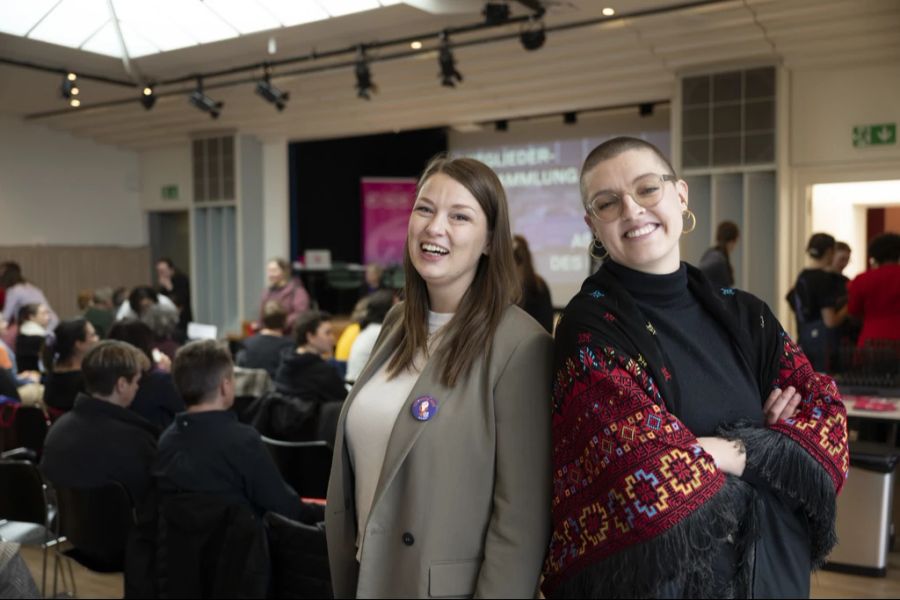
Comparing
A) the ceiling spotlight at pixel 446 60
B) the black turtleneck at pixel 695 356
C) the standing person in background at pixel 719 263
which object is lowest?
the black turtleneck at pixel 695 356

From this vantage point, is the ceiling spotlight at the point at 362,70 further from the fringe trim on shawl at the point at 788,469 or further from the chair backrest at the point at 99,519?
the fringe trim on shawl at the point at 788,469

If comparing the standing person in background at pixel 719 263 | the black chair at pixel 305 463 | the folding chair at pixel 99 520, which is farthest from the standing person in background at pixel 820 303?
the folding chair at pixel 99 520

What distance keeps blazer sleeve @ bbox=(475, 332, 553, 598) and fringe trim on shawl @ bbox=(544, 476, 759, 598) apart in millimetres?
93

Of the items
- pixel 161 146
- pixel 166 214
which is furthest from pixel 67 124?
pixel 166 214

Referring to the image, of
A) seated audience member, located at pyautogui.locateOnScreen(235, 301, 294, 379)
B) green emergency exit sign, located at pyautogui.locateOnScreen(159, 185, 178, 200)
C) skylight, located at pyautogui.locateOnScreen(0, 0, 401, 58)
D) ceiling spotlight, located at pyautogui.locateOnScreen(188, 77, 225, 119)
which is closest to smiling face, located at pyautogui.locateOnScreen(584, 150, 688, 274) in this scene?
skylight, located at pyautogui.locateOnScreen(0, 0, 401, 58)

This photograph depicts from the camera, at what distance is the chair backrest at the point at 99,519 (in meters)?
3.13

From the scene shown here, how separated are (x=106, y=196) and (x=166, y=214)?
951 centimetres

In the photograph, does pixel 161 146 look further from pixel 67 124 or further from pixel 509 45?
pixel 67 124

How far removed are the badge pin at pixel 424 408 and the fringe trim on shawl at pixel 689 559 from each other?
399 mm

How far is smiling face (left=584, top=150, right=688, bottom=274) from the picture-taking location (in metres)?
1.56

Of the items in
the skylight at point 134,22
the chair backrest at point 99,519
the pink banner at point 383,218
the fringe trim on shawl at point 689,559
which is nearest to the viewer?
the fringe trim on shawl at point 689,559

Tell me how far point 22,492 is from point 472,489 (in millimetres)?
2396

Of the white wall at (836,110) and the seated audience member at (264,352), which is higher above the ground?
the white wall at (836,110)

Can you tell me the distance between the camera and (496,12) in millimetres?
7051
